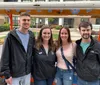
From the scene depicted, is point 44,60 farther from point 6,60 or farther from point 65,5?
point 65,5

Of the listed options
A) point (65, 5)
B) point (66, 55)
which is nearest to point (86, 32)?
point (66, 55)

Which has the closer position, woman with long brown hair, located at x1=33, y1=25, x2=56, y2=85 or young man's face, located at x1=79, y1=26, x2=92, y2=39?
young man's face, located at x1=79, y1=26, x2=92, y2=39

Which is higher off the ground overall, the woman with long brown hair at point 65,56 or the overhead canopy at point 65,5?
the overhead canopy at point 65,5

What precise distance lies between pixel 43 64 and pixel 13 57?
1.94ft

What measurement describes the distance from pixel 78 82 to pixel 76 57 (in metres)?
0.44

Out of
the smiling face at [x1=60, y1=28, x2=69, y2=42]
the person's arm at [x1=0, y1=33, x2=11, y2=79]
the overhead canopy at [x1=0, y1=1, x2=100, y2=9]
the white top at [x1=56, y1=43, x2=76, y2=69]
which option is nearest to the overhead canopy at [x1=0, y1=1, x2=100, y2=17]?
the overhead canopy at [x1=0, y1=1, x2=100, y2=9]

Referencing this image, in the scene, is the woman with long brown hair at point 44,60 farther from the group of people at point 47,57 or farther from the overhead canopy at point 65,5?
the overhead canopy at point 65,5

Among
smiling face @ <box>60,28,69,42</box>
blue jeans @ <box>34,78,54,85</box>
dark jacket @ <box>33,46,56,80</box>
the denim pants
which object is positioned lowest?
blue jeans @ <box>34,78,54,85</box>

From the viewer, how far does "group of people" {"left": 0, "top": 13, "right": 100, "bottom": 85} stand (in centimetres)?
315

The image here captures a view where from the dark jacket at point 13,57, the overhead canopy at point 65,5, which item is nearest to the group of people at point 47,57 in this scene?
the dark jacket at point 13,57

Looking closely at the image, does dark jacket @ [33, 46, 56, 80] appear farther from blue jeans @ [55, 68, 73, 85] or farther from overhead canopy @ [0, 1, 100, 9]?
overhead canopy @ [0, 1, 100, 9]

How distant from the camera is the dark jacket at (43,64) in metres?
3.50

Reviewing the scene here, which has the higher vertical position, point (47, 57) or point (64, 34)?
point (64, 34)

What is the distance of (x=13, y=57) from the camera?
3227 mm
